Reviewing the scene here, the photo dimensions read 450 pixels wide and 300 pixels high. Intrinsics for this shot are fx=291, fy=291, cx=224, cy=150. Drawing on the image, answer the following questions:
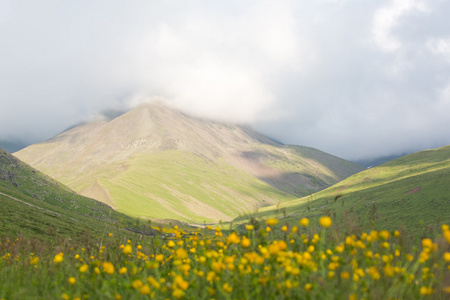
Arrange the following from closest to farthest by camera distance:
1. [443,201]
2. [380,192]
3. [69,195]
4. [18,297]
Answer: [18,297]
[443,201]
[380,192]
[69,195]

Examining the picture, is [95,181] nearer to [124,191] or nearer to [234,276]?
[124,191]

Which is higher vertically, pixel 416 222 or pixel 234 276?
pixel 234 276

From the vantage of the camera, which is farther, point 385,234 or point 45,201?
point 45,201

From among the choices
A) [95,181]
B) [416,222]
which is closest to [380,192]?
[416,222]

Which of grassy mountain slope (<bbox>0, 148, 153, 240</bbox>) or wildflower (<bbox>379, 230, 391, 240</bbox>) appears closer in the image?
wildflower (<bbox>379, 230, 391, 240</bbox>)

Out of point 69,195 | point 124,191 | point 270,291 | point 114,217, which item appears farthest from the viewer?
point 124,191

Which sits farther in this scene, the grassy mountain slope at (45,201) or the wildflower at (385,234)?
the grassy mountain slope at (45,201)

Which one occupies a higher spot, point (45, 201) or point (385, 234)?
point (45, 201)

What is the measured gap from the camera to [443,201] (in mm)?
51375

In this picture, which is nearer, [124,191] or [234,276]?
[234,276]

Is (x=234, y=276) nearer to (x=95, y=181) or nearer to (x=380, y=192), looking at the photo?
(x=380, y=192)

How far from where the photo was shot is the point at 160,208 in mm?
172875

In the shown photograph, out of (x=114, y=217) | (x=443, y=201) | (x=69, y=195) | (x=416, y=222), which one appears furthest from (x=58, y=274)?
(x=69, y=195)

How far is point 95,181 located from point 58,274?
17846cm
